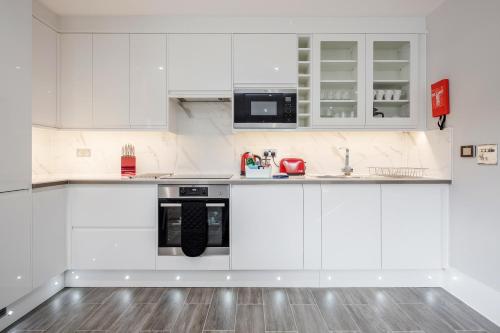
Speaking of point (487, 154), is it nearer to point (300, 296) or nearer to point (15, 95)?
point (300, 296)

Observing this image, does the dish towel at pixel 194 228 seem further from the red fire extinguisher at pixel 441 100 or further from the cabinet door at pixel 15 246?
the red fire extinguisher at pixel 441 100

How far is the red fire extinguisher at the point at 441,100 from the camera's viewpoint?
2.50 m

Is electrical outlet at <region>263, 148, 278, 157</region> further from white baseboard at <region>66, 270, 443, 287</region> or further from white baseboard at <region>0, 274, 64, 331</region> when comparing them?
white baseboard at <region>0, 274, 64, 331</region>

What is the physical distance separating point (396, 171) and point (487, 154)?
3.28ft

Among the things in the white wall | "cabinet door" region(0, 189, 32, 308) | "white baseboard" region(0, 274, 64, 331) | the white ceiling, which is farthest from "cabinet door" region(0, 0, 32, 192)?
the white wall

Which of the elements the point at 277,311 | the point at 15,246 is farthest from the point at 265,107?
the point at 15,246

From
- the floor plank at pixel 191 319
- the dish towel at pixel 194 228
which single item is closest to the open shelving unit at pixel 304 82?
the dish towel at pixel 194 228

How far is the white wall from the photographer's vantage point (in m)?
2.04

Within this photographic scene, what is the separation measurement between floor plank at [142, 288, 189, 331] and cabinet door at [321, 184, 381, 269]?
1.22m

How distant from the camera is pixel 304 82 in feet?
9.59

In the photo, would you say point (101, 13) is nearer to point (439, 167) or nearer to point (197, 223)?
point (197, 223)

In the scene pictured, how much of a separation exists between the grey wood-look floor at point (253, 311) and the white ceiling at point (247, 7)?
2443 mm

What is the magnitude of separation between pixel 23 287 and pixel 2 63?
1480 millimetres

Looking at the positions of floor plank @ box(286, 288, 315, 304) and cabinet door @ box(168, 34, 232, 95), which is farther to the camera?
cabinet door @ box(168, 34, 232, 95)
